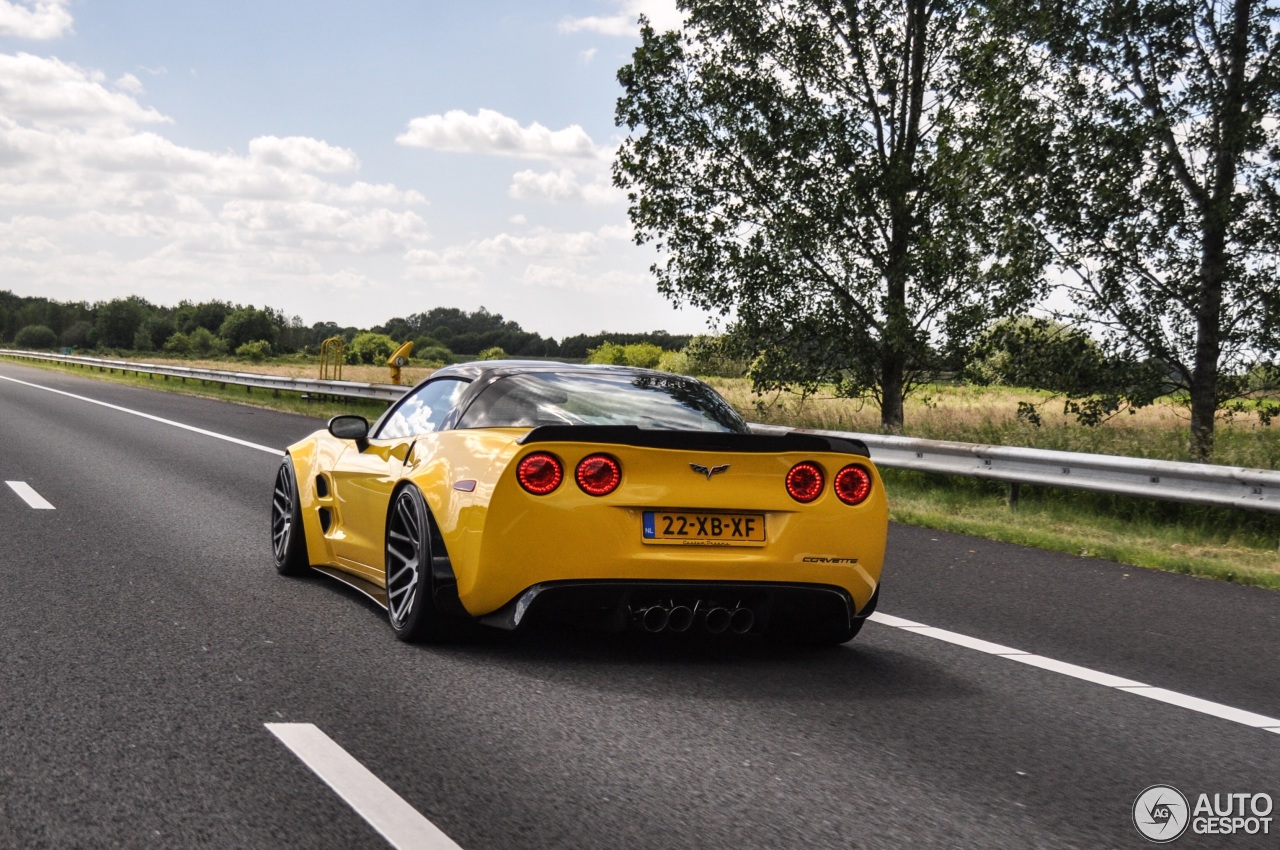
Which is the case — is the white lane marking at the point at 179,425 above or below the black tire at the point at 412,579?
below

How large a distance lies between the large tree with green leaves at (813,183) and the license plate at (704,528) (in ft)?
54.7

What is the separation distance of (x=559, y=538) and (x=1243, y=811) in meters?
2.51

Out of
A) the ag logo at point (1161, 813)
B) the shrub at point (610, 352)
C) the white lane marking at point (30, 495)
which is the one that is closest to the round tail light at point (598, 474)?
the ag logo at point (1161, 813)

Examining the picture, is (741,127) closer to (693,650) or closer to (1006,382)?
(1006,382)

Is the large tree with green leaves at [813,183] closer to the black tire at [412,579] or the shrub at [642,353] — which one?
the black tire at [412,579]

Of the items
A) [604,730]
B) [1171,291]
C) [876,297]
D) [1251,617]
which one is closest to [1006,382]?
[1171,291]

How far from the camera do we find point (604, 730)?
4473 millimetres

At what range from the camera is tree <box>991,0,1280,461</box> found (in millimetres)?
16703

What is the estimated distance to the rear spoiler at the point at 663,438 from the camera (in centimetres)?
528

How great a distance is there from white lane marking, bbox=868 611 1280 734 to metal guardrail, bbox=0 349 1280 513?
5.50 feet

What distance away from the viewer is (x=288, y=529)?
7516mm

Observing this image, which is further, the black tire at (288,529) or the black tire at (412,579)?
the black tire at (288,529)

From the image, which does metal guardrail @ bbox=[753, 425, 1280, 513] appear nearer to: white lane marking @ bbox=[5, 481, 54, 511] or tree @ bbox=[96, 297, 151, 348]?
white lane marking @ bbox=[5, 481, 54, 511]

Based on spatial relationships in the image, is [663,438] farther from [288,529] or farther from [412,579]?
[288,529]
